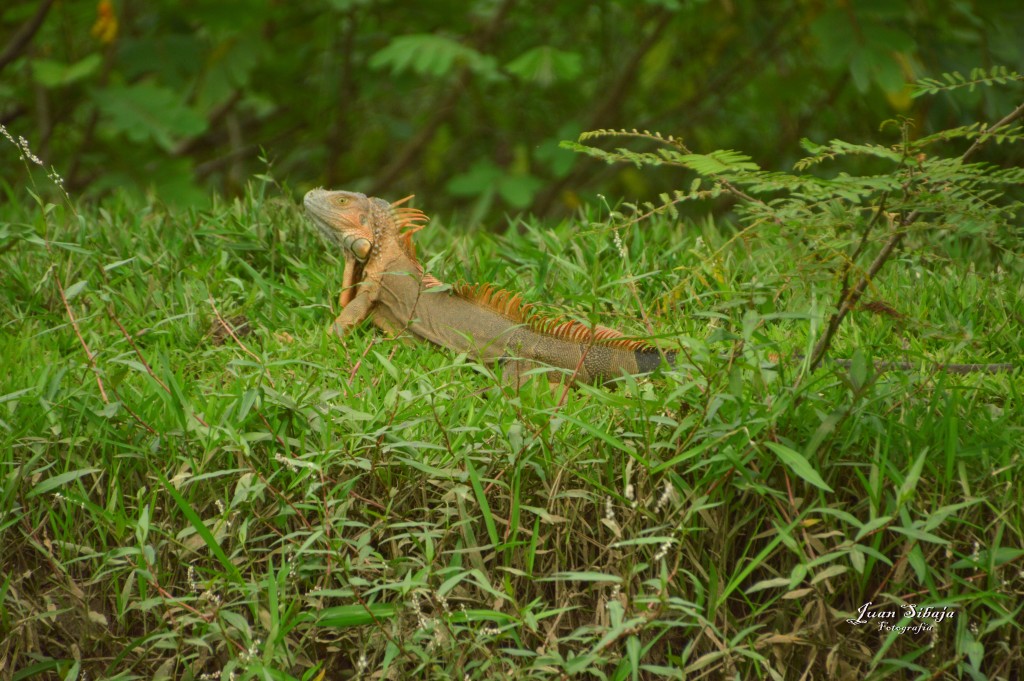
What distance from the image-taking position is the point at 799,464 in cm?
289

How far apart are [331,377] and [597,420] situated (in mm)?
961

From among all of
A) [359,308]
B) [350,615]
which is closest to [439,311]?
[359,308]

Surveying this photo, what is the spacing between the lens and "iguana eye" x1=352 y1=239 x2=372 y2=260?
4.52 meters

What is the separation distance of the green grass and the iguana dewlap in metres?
0.35

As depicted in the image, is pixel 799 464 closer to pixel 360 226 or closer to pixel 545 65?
pixel 360 226

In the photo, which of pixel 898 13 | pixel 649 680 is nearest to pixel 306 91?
pixel 898 13

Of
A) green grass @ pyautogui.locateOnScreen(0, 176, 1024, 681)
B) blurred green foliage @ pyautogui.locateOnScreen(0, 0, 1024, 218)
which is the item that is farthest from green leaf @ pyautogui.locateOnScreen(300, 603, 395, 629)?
blurred green foliage @ pyautogui.locateOnScreen(0, 0, 1024, 218)

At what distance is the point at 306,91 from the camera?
8555 mm

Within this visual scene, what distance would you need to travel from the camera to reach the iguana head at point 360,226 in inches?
179

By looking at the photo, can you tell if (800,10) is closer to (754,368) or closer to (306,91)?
(306,91)

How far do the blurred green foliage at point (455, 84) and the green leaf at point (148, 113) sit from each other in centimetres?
1

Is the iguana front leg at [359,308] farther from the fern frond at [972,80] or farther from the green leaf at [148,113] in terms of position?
the green leaf at [148,113]
